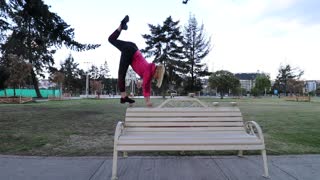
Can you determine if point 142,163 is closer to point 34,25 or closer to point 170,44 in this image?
point 34,25

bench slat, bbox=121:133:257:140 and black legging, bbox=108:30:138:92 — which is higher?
black legging, bbox=108:30:138:92

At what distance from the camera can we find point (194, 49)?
235ft

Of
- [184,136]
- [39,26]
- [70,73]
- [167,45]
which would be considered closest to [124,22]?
[184,136]

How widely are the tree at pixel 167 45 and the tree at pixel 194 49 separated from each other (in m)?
2.33

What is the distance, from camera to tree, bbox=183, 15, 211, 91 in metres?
71.1

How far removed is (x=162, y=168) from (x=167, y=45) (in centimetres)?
6319

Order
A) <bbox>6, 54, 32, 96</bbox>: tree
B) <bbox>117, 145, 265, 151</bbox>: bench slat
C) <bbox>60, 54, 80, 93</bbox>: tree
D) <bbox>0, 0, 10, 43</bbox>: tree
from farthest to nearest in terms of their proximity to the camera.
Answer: <bbox>60, 54, 80, 93</bbox>: tree
<bbox>6, 54, 32, 96</bbox>: tree
<bbox>0, 0, 10, 43</bbox>: tree
<bbox>117, 145, 265, 151</bbox>: bench slat

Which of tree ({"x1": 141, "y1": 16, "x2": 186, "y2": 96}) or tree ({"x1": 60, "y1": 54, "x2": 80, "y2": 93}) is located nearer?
tree ({"x1": 141, "y1": 16, "x2": 186, "y2": 96})

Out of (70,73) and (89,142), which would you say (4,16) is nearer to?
(89,142)

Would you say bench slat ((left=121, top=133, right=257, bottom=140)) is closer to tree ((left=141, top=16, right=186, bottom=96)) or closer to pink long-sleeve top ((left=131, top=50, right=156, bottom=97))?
pink long-sleeve top ((left=131, top=50, right=156, bottom=97))

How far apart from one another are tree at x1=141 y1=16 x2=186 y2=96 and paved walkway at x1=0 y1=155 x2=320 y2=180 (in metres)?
60.3

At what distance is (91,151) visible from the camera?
7562mm

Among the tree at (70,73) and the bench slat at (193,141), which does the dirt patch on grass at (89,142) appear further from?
the tree at (70,73)

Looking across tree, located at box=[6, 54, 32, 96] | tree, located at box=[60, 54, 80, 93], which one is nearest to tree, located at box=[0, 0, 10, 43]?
tree, located at box=[6, 54, 32, 96]
